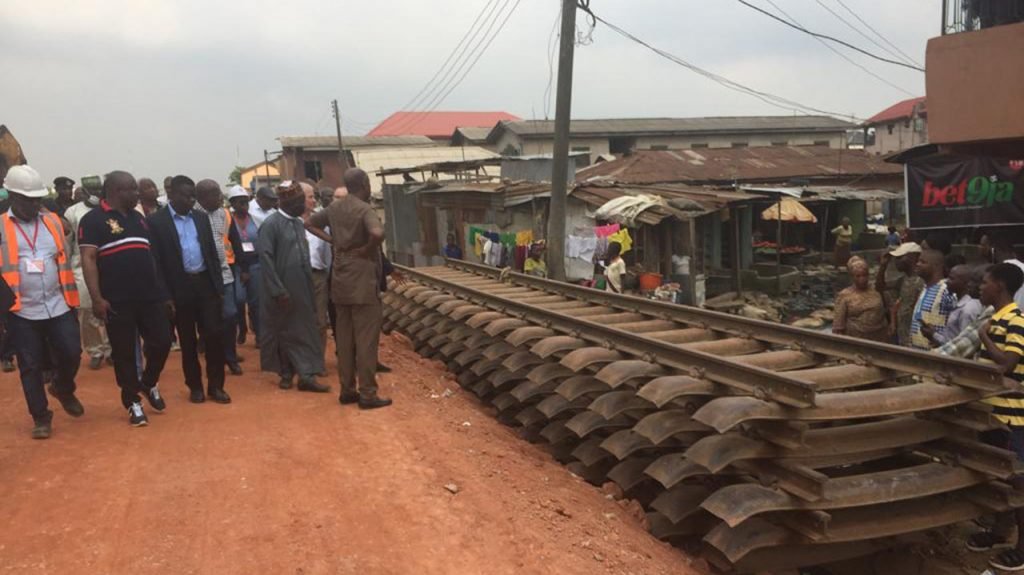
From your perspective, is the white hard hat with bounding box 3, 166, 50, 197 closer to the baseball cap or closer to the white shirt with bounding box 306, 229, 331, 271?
the white shirt with bounding box 306, 229, 331, 271

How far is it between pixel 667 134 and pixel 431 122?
1082 inches

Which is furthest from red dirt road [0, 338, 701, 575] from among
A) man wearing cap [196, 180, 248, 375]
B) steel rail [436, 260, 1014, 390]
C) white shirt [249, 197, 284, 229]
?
white shirt [249, 197, 284, 229]

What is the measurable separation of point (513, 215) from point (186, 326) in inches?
422

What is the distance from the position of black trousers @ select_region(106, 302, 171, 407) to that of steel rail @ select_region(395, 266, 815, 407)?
2983 millimetres

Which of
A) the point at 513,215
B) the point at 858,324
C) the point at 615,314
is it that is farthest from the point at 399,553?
the point at 513,215

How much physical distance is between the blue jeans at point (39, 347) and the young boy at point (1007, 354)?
5942 mm

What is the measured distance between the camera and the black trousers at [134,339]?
5047 millimetres

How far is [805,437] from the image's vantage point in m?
3.80

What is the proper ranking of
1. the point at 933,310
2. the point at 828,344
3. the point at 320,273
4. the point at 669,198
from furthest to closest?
the point at 669,198 < the point at 320,273 < the point at 933,310 < the point at 828,344

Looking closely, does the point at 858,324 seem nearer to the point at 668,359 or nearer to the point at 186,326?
the point at 668,359

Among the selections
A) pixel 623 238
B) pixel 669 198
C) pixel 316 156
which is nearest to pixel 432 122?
pixel 316 156

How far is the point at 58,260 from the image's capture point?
491 cm

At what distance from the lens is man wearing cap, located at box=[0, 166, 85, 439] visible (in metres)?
4.70

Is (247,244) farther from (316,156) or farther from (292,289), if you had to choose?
(316,156)
